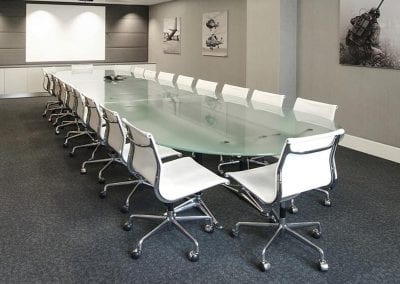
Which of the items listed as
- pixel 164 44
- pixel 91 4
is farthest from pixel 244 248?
pixel 91 4

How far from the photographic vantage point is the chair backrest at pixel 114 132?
307 cm

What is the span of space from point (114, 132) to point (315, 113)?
1816 mm

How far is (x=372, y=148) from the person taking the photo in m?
5.07

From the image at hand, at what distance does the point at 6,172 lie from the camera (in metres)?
4.27

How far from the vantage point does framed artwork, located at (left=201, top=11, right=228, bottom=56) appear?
791 centimetres

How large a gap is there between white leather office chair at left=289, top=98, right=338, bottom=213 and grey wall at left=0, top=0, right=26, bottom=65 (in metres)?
8.37

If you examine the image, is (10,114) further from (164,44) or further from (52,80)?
(164,44)

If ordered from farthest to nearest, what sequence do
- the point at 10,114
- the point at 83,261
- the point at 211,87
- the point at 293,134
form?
the point at 10,114 < the point at 211,87 < the point at 293,134 < the point at 83,261

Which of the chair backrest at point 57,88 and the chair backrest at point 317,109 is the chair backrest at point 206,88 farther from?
the chair backrest at point 57,88

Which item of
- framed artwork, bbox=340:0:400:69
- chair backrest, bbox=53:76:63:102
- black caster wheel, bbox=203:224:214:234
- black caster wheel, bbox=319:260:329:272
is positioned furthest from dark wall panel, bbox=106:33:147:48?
black caster wheel, bbox=319:260:329:272

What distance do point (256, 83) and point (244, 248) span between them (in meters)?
4.32

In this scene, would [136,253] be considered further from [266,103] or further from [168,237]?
[266,103]

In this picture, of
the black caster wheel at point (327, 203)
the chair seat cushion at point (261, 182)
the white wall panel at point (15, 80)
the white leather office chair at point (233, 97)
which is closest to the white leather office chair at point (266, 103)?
the white leather office chair at point (233, 97)

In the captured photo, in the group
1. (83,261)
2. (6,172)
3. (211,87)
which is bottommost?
(83,261)
